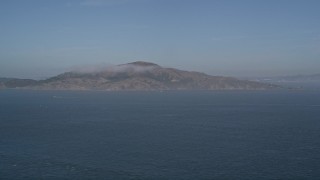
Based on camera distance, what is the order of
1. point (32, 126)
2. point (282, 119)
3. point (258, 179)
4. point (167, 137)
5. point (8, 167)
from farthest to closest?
point (282, 119) → point (32, 126) → point (167, 137) → point (8, 167) → point (258, 179)

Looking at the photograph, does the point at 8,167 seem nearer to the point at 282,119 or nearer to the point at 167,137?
the point at 167,137

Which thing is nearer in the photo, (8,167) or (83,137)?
(8,167)

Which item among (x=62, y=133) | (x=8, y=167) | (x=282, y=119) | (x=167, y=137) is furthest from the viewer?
(x=282, y=119)

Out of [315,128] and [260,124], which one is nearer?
[315,128]

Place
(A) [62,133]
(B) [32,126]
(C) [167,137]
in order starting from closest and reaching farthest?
(C) [167,137] < (A) [62,133] < (B) [32,126]

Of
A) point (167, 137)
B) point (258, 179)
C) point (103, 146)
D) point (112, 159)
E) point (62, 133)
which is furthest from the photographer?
point (62, 133)

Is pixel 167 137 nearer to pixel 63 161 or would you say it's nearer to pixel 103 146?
pixel 103 146

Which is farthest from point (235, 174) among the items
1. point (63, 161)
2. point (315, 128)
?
point (315, 128)

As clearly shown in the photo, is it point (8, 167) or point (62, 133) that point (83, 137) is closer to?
point (62, 133)

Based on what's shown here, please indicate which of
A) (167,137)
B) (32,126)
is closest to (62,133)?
(32,126)
